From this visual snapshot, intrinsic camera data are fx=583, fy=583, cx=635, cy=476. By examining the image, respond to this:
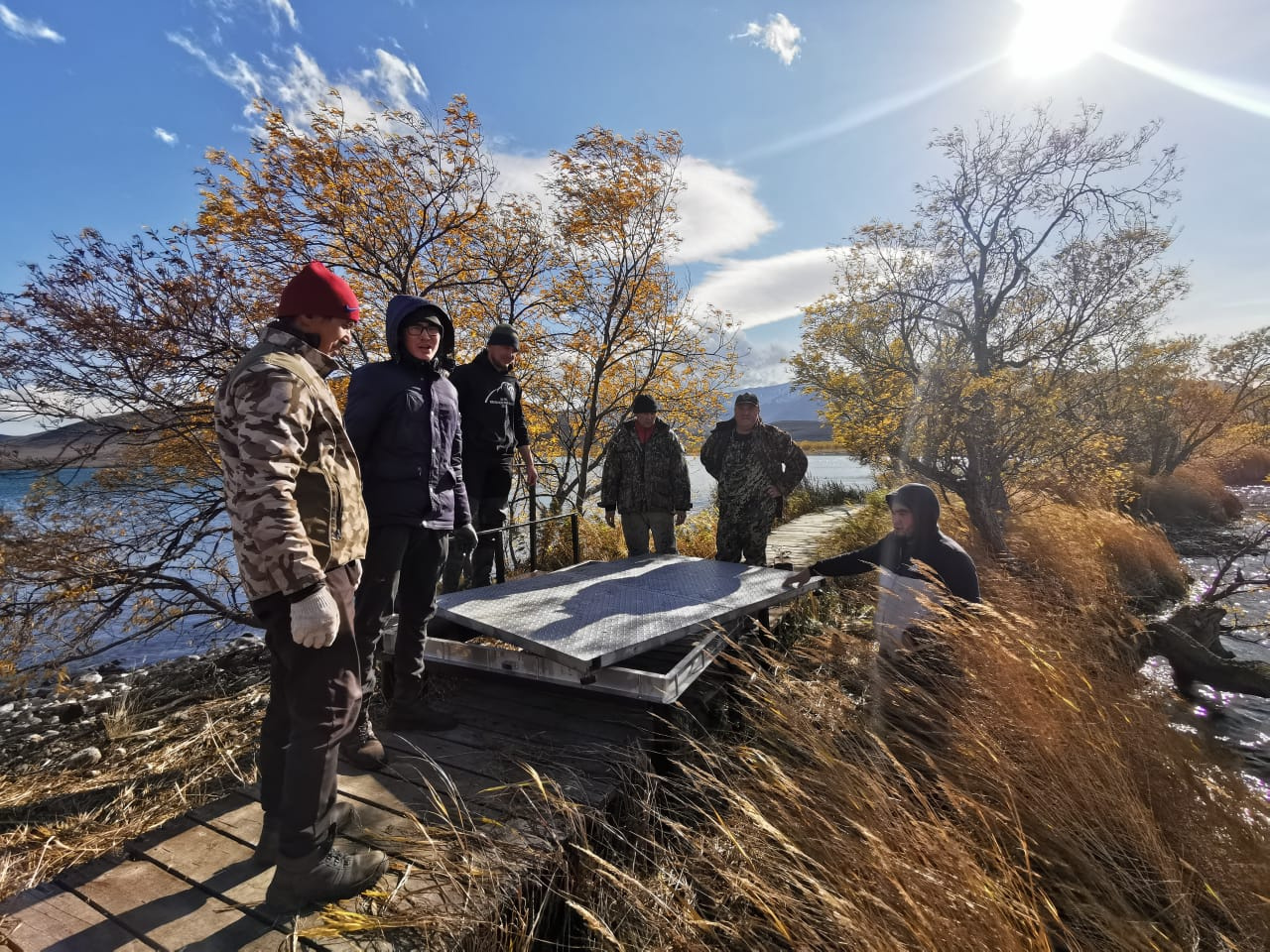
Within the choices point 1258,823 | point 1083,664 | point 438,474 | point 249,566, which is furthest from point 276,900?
point 1083,664

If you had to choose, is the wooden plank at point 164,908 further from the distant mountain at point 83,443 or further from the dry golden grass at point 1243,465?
the dry golden grass at point 1243,465

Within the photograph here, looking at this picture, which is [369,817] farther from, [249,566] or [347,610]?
[249,566]

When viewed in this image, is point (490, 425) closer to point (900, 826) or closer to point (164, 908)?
point (164, 908)

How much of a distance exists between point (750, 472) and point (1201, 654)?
509cm

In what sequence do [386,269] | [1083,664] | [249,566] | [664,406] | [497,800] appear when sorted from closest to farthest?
[249,566] → [497,800] → [1083,664] → [386,269] → [664,406]

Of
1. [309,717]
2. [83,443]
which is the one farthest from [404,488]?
[83,443]

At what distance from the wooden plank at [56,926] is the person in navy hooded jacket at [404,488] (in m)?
0.92

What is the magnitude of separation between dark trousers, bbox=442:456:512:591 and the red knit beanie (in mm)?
2592

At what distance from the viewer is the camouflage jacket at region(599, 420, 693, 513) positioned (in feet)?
16.6

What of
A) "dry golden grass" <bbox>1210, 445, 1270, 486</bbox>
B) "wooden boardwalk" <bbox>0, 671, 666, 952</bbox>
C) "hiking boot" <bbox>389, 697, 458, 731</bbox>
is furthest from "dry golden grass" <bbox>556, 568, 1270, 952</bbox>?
"dry golden grass" <bbox>1210, 445, 1270, 486</bbox>

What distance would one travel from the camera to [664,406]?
901 centimetres

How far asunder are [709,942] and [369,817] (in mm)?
1336

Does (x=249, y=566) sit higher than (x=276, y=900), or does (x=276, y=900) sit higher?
(x=249, y=566)

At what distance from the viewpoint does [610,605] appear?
3.40 meters
